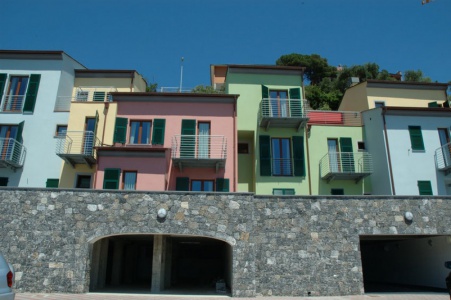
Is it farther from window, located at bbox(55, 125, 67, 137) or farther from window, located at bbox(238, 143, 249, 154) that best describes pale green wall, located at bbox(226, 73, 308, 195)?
window, located at bbox(55, 125, 67, 137)

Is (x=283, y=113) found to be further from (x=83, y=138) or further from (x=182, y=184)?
(x=83, y=138)

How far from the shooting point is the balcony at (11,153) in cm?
1911

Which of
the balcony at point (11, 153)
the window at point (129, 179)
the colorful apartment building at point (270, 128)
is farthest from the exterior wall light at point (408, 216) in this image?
the balcony at point (11, 153)

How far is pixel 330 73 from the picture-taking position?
47.6 meters

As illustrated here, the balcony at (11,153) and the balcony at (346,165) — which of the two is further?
the balcony at (346,165)

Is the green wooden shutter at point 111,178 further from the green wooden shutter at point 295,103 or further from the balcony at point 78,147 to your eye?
the green wooden shutter at point 295,103

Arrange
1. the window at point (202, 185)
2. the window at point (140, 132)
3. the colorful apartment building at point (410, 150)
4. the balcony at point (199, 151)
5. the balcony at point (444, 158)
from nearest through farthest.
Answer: the balcony at point (199, 151) → the window at point (202, 185) → the window at point (140, 132) → the colorful apartment building at point (410, 150) → the balcony at point (444, 158)

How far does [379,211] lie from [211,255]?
1153cm

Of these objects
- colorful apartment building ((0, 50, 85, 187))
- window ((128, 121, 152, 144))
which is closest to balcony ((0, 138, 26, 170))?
colorful apartment building ((0, 50, 85, 187))

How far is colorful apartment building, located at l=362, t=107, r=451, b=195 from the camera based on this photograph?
19859 millimetres

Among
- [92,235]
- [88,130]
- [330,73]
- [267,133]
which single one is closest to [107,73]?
[88,130]

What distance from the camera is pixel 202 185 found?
19.0m

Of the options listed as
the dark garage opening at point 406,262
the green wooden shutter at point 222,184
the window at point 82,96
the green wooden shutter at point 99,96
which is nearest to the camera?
the dark garage opening at point 406,262

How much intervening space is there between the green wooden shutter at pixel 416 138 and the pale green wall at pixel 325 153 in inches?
108
